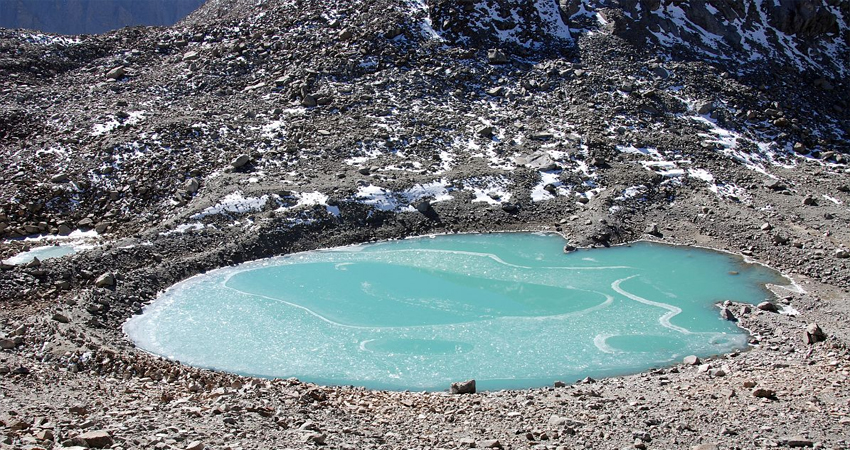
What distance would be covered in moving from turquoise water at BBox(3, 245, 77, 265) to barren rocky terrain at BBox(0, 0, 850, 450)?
1.24 metres

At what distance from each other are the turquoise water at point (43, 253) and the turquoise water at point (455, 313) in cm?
600

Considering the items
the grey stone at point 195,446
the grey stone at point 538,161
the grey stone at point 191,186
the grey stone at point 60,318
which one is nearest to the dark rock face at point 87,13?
the grey stone at point 191,186

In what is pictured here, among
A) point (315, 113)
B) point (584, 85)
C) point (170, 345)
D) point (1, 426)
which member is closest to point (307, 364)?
point (170, 345)

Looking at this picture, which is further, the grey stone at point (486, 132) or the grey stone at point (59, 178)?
the grey stone at point (486, 132)

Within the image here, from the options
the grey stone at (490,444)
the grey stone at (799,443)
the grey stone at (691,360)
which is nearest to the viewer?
the grey stone at (490,444)

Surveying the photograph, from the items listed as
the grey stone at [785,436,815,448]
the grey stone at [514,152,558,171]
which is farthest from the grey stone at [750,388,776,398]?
the grey stone at [514,152,558,171]

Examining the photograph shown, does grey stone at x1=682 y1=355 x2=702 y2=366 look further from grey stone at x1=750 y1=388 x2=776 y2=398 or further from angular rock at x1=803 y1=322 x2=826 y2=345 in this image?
grey stone at x1=750 y1=388 x2=776 y2=398

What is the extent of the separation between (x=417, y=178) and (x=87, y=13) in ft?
270

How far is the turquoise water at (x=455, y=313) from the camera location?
70.9 feet

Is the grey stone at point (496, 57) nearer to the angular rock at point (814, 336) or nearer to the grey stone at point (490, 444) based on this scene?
the angular rock at point (814, 336)

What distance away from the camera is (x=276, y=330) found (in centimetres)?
2408

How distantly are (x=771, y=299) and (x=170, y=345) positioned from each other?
2167 centimetres

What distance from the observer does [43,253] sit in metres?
29.7

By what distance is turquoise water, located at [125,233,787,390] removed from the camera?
2161 cm
